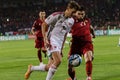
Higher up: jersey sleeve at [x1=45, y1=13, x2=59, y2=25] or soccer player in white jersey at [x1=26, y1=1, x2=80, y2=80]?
jersey sleeve at [x1=45, y1=13, x2=59, y2=25]

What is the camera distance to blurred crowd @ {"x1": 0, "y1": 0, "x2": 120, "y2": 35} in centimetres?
5988

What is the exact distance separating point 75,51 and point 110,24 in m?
51.7

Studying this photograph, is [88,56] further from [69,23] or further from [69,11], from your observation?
[69,11]

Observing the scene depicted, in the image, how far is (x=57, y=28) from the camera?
36.7 feet

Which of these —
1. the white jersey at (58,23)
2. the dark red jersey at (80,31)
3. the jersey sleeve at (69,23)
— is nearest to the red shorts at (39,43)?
the dark red jersey at (80,31)

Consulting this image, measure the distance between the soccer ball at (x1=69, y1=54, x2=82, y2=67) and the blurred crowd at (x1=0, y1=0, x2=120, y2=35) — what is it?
4556cm

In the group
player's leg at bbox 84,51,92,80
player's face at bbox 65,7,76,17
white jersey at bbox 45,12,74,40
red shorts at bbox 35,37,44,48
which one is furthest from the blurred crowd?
player's face at bbox 65,7,76,17

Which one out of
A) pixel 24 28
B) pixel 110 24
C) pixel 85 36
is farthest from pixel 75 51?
pixel 110 24

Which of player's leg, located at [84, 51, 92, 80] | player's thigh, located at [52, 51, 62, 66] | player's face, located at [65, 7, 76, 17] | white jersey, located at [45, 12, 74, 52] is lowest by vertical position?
A: player's leg, located at [84, 51, 92, 80]

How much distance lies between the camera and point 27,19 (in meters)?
62.1

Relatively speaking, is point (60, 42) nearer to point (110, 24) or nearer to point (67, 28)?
point (67, 28)

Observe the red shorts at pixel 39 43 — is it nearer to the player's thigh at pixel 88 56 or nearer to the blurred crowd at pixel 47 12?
the player's thigh at pixel 88 56

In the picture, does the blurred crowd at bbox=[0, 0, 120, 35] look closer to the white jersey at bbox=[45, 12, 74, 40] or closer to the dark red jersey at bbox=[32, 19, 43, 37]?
the dark red jersey at bbox=[32, 19, 43, 37]

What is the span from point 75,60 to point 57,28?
1214mm
